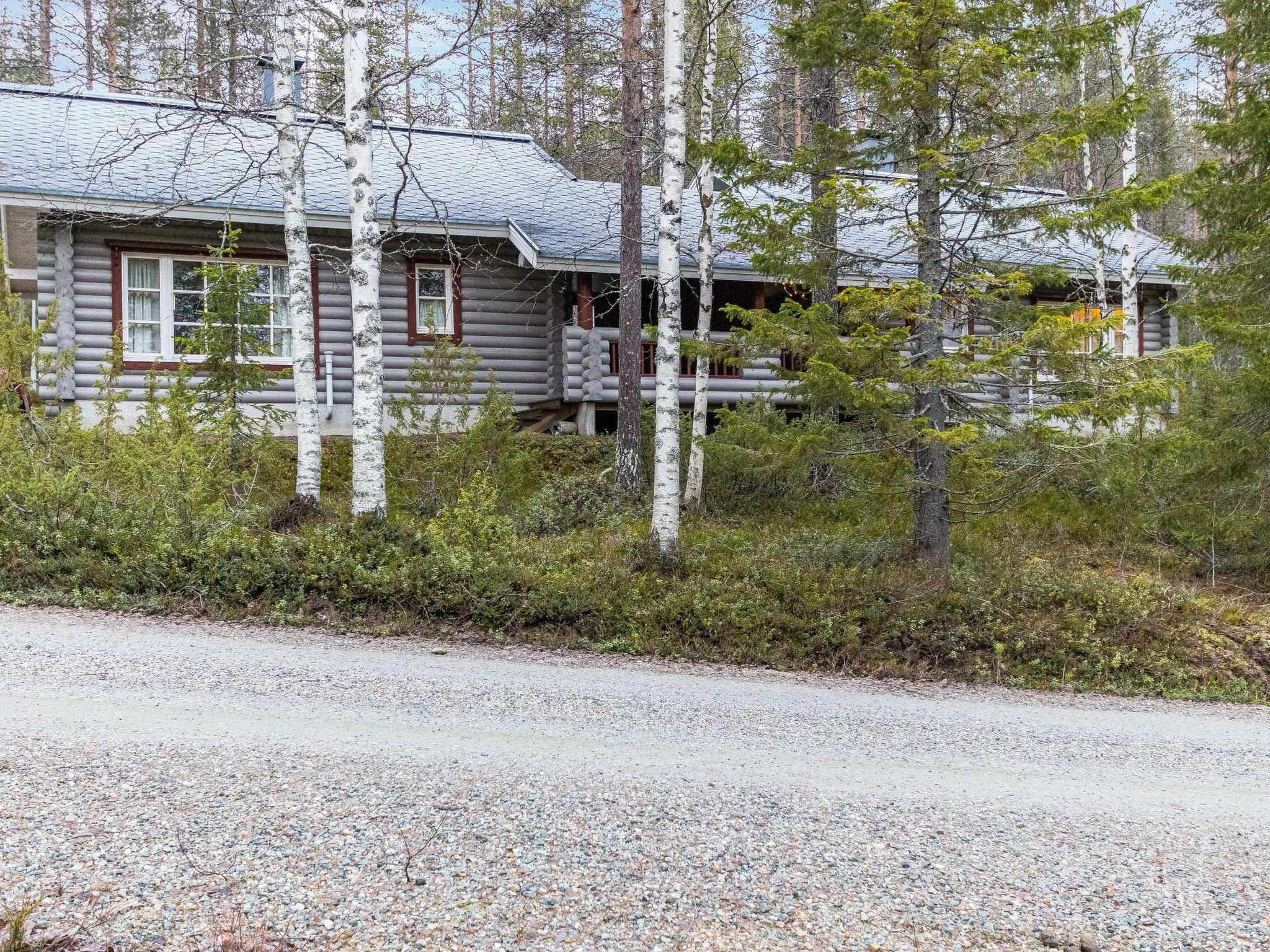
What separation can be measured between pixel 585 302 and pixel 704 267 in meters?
3.35

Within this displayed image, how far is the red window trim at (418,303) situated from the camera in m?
15.0

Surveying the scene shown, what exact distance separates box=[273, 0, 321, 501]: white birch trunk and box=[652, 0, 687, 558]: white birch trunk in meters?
4.37

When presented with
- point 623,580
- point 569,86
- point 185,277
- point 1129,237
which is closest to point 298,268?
point 185,277

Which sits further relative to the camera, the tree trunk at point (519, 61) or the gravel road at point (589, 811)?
the tree trunk at point (519, 61)

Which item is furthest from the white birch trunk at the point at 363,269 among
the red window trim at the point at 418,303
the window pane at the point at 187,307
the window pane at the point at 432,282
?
the window pane at the point at 187,307

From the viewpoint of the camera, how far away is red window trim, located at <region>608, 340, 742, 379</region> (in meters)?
15.3

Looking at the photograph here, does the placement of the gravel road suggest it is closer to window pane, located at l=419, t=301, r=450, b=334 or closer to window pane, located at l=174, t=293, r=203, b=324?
window pane, located at l=174, t=293, r=203, b=324

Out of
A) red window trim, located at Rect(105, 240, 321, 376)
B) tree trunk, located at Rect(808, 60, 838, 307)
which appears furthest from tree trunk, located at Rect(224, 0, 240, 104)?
tree trunk, located at Rect(808, 60, 838, 307)

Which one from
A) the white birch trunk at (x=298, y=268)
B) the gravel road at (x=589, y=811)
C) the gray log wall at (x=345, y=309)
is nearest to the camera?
the gravel road at (x=589, y=811)

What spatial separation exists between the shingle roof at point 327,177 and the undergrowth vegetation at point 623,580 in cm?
442

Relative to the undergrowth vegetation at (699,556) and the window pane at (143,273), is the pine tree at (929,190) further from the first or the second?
the window pane at (143,273)

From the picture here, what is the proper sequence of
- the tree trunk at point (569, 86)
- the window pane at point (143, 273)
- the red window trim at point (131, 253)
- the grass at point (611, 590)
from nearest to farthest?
the grass at point (611, 590) < the tree trunk at point (569, 86) < the red window trim at point (131, 253) < the window pane at point (143, 273)

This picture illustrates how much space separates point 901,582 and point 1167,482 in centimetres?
460

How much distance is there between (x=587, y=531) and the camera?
10836mm
